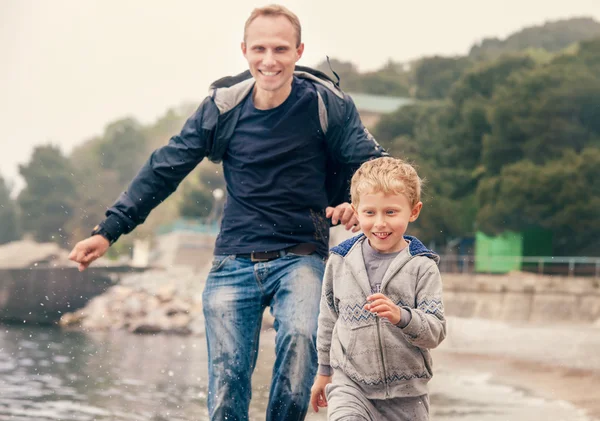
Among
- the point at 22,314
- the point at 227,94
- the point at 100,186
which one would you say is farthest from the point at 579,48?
the point at 100,186

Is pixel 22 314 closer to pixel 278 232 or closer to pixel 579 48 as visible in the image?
pixel 579 48

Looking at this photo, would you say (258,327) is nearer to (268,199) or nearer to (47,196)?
(268,199)

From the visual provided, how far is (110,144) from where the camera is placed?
3580 inches

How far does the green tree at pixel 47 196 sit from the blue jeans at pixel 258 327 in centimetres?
7368

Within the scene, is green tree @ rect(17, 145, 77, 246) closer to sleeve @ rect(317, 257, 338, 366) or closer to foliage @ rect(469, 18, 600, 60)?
foliage @ rect(469, 18, 600, 60)

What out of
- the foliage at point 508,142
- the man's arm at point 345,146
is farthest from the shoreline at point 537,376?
the man's arm at point 345,146

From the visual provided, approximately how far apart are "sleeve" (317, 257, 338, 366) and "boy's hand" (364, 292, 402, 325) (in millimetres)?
521

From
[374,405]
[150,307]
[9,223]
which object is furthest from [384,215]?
[9,223]

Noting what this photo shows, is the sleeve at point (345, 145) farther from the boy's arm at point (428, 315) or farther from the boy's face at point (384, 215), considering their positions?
the boy's arm at point (428, 315)

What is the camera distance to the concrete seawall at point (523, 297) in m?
32.6

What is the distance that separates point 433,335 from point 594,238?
3165 centimetres

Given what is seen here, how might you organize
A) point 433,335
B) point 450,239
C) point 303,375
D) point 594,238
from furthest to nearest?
1. point 450,239
2. point 594,238
3. point 303,375
4. point 433,335

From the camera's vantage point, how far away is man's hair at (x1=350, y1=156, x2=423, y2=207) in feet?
13.5

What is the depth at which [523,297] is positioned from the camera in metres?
33.9
